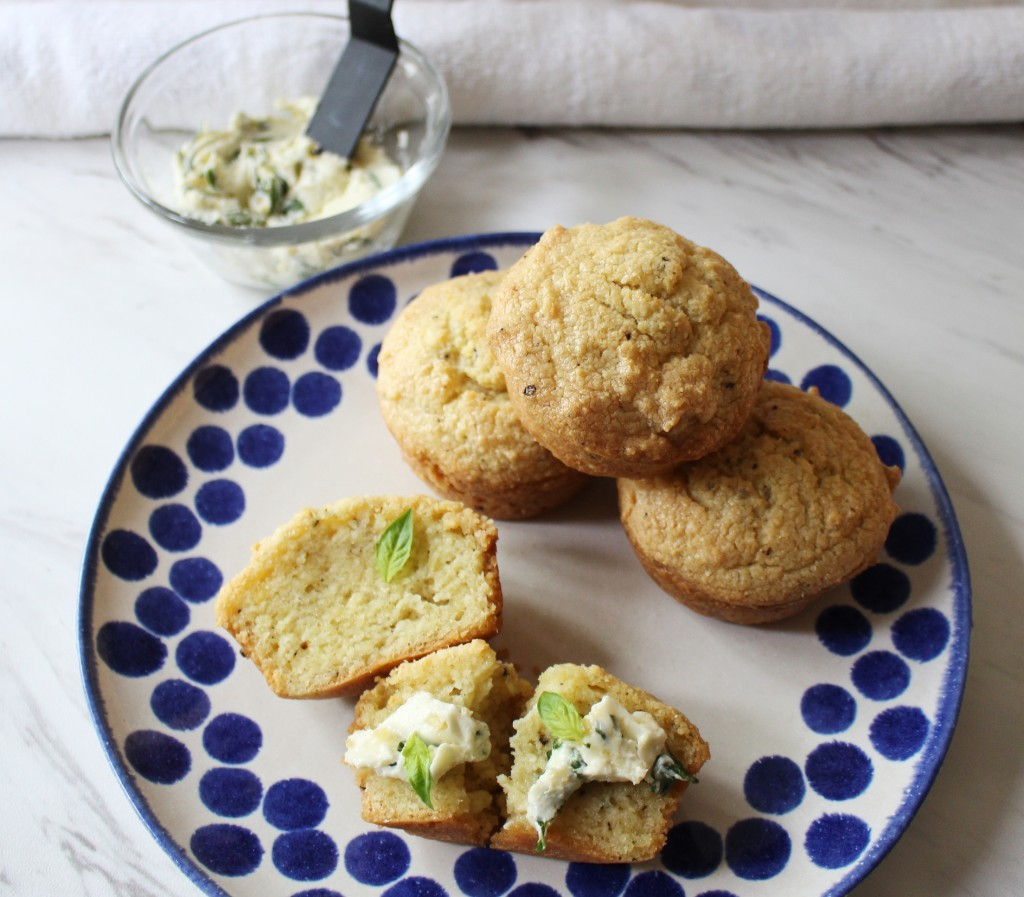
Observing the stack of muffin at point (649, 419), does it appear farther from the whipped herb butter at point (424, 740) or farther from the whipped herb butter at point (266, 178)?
the whipped herb butter at point (266, 178)

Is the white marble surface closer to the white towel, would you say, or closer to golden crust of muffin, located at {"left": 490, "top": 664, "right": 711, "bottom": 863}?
the white towel

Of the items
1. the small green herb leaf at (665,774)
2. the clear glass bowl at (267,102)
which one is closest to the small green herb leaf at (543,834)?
the small green herb leaf at (665,774)

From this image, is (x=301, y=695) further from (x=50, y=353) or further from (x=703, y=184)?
(x=703, y=184)

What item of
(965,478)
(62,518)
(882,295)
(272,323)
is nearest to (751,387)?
(965,478)

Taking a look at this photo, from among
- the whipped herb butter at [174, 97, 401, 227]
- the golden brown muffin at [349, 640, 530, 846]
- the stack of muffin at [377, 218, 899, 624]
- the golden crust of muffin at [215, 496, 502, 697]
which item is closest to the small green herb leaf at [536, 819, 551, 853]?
the golden brown muffin at [349, 640, 530, 846]

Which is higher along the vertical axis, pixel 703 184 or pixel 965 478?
pixel 703 184

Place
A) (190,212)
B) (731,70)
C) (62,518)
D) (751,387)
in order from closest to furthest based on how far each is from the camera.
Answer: (751,387), (62,518), (190,212), (731,70)
